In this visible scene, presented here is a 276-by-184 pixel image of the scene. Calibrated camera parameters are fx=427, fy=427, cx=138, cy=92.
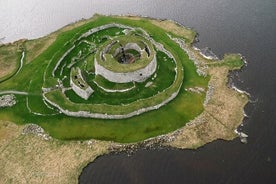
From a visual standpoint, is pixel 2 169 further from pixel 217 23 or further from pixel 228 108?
pixel 217 23

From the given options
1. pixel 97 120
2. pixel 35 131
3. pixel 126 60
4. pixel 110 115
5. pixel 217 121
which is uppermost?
pixel 126 60

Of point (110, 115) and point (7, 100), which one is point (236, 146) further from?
point (7, 100)

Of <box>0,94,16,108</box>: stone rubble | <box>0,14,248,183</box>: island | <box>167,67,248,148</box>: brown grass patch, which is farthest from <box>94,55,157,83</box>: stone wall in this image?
<box>0,94,16,108</box>: stone rubble

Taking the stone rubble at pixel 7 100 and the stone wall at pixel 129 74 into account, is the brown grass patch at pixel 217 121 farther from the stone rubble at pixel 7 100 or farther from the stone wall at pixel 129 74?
the stone rubble at pixel 7 100

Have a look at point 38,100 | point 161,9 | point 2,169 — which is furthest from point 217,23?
point 2,169

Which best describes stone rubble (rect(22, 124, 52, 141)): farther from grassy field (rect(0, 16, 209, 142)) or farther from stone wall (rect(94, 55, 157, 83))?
stone wall (rect(94, 55, 157, 83))

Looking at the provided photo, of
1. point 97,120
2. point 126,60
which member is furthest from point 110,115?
point 126,60
